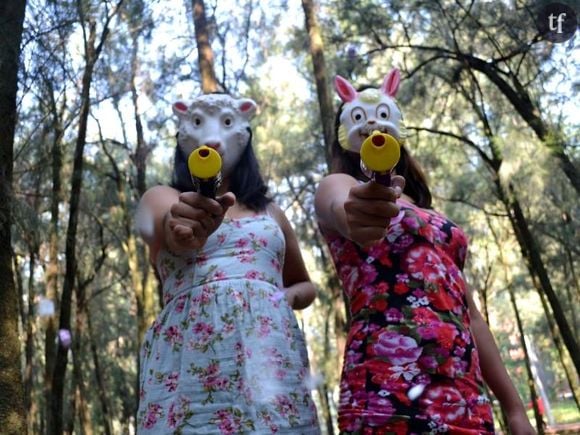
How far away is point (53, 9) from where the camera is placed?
4.38m

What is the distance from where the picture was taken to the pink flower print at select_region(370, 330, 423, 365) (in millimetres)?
1273

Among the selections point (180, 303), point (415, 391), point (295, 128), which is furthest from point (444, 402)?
point (295, 128)

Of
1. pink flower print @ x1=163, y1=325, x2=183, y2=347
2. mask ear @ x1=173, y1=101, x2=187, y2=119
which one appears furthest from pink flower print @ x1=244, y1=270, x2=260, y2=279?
mask ear @ x1=173, y1=101, x2=187, y2=119

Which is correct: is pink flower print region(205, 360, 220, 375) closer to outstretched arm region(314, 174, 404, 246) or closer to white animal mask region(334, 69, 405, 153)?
outstretched arm region(314, 174, 404, 246)

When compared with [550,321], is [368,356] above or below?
below

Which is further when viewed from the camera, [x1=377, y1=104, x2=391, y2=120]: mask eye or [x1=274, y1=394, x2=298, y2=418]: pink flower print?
[x1=377, y1=104, x2=391, y2=120]: mask eye

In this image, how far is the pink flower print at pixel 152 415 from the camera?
1411mm

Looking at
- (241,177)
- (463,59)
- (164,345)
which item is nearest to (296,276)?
(241,177)

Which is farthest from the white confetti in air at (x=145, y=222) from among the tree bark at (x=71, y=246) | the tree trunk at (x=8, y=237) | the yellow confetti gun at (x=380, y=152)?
the tree bark at (x=71, y=246)

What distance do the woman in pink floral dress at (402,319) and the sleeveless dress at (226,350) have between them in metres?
0.17

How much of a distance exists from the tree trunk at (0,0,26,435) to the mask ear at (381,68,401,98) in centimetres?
221

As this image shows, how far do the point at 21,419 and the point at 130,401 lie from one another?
52.4 ft

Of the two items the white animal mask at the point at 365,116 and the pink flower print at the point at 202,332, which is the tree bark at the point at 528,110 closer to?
the white animal mask at the point at 365,116

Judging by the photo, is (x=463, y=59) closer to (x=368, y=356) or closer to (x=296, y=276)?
(x=296, y=276)
